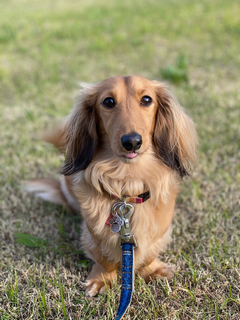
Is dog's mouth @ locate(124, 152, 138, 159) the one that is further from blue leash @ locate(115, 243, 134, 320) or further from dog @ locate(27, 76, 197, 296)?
blue leash @ locate(115, 243, 134, 320)

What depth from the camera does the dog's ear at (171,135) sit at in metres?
2.06

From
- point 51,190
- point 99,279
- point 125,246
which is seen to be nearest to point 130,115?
point 125,246

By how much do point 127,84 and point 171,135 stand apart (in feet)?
1.45

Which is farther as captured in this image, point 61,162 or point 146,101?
point 61,162

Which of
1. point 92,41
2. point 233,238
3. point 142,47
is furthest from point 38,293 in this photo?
point 92,41

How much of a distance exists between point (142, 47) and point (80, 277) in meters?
5.52

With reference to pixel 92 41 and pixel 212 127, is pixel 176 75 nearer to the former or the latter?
pixel 212 127

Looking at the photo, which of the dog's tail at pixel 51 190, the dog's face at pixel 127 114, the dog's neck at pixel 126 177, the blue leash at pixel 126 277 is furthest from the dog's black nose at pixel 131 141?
the dog's tail at pixel 51 190

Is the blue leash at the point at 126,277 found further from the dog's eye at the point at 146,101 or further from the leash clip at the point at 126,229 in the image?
the dog's eye at the point at 146,101

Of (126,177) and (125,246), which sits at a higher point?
(126,177)

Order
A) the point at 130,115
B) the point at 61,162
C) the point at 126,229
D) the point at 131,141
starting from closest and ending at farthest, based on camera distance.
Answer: the point at 131,141, the point at 130,115, the point at 126,229, the point at 61,162

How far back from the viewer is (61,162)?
349cm

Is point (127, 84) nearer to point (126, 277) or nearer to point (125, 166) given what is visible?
point (125, 166)

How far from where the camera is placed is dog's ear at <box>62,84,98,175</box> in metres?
2.03
